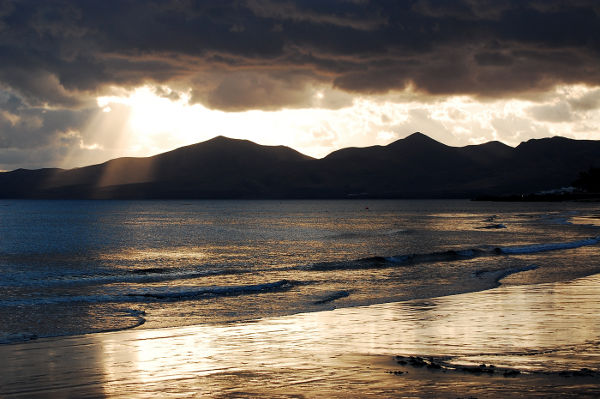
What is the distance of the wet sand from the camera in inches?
451

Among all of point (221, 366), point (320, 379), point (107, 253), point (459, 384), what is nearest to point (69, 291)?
point (221, 366)

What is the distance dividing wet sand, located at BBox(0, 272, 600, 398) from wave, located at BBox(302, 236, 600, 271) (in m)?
18.3

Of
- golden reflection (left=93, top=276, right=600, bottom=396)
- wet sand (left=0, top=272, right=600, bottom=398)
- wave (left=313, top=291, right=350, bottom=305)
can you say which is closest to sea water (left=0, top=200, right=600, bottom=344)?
wave (left=313, top=291, right=350, bottom=305)

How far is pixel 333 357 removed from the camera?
1395 cm

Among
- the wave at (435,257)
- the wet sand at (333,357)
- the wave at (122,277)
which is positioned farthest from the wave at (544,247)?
the wet sand at (333,357)

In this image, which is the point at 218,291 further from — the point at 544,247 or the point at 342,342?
the point at 544,247

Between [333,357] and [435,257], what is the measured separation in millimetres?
31875

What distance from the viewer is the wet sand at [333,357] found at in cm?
1146

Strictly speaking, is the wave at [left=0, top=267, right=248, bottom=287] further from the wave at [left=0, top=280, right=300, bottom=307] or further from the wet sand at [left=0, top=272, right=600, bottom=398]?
the wet sand at [left=0, top=272, right=600, bottom=398]

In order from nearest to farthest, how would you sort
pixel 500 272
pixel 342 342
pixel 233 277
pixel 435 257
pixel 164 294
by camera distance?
1. pixel 342 342
2. pixel 164 294
3. pixel 233 277
4. pixel 500 272
5. pixel 435 257

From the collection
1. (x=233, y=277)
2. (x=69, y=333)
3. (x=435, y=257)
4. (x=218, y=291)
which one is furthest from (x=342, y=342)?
(x=435, y=257)

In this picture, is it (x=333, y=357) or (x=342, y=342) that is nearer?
(x=333, y=357)

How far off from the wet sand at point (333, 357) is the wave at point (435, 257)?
18280 millimetres

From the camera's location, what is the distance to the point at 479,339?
1570cm
